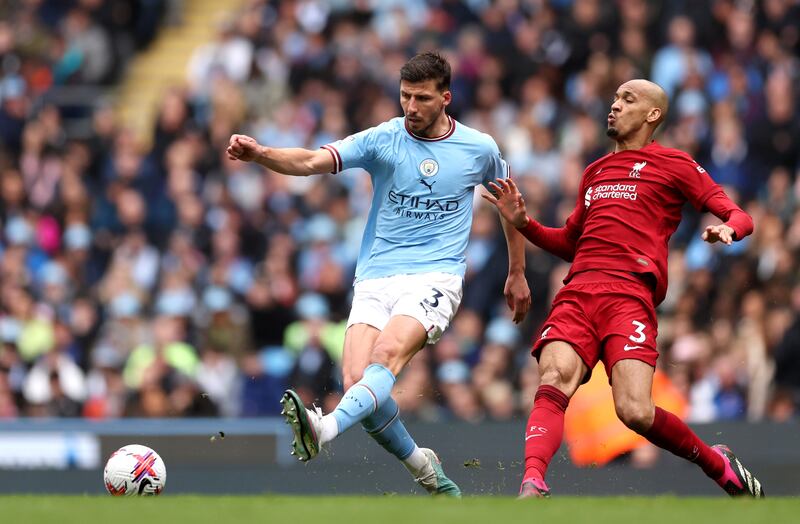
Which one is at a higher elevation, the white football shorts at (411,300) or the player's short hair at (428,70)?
the player's short hair at (428,70)

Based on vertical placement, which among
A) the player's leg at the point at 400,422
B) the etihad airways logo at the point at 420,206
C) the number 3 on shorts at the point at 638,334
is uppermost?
the etihad airways logo at the point at 420,206

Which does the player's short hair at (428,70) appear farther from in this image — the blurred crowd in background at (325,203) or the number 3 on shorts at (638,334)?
the blurred crowd in background at (325,203)

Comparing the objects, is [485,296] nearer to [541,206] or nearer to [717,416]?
[541,206]

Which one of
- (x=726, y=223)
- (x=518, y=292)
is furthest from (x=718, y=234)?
(x=518, y=292)

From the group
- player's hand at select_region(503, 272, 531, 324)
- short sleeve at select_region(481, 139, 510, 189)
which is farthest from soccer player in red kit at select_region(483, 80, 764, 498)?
player's hand at select_region(503, 272, 531, 324)

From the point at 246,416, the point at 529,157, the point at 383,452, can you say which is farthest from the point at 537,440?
the point at 529,157

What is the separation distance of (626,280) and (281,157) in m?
2.02

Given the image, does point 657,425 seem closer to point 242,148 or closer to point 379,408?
point 379,408

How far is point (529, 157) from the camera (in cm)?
1559

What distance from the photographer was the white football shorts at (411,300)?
9133 mm

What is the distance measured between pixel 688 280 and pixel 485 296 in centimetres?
203

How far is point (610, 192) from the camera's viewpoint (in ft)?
29.8

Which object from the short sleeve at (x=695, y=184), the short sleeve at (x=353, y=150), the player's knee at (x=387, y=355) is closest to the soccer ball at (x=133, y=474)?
the player's knee at (x=387, y=355)

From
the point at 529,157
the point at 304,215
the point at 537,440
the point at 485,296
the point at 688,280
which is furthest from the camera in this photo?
the point at 304,215
